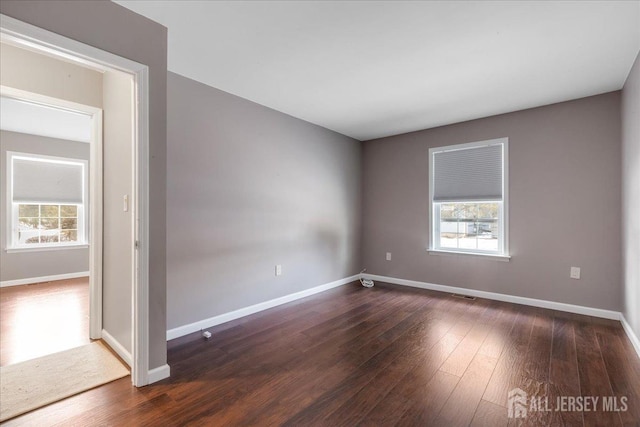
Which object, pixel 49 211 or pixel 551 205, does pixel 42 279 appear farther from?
pixel 551 205

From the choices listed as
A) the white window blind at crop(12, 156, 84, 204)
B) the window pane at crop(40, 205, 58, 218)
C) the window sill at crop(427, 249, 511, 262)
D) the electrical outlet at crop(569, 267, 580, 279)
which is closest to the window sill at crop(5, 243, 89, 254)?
the window pane at crop(40, 205, 58, 218)

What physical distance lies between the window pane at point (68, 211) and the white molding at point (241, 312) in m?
4.49

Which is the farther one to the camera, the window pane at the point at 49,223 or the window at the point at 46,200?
the window pane at the point at 49,223

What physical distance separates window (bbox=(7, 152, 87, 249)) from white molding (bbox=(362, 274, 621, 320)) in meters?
5.80

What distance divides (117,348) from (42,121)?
3.97m

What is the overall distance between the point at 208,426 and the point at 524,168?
4.12m

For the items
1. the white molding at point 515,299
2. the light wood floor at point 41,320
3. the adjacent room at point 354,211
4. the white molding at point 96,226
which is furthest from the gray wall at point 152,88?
the white molding at point 515,299

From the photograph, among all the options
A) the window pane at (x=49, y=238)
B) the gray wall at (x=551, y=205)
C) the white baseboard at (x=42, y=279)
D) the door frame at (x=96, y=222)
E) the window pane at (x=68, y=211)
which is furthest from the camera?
the window pane at (x=68, y=211)

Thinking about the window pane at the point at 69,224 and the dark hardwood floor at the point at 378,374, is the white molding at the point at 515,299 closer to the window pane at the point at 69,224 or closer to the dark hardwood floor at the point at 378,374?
the dark hardwood floor at the point at 378,374

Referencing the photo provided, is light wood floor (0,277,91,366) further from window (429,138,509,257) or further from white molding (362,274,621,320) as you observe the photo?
window (429,138,509,257)

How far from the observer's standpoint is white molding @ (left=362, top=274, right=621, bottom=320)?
10.3ft

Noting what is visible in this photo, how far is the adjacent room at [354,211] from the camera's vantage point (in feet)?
5.88

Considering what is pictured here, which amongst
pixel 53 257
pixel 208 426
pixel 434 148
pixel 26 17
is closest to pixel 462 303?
pixel 434 148

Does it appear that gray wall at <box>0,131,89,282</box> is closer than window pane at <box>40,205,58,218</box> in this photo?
Yes
